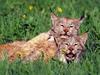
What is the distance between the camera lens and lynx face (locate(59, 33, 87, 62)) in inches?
324

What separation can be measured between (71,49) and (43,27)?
2099 millimetres

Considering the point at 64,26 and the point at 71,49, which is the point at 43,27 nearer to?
the point at 64,26

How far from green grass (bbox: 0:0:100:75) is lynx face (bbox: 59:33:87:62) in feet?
0.42

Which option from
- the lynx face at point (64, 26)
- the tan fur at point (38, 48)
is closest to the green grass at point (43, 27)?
the lynx face at point (64, 26)

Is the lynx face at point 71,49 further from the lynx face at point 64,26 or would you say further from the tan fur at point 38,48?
the lynx face at point 64,26

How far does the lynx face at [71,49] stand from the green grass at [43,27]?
0.13 metres

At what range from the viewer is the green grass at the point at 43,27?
7.33 metres

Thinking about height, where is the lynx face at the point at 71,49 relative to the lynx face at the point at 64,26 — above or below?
below

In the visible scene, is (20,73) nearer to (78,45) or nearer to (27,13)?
(78,45)

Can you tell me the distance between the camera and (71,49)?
8.26 m

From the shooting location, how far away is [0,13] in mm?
11078

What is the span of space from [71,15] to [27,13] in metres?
0.84

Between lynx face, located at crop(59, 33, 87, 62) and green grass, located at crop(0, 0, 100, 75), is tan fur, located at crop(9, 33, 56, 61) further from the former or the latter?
green grass, located at crop(0, 0, 100, 75)

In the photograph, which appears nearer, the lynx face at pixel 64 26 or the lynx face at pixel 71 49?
the lynx face at pixel 71 49
